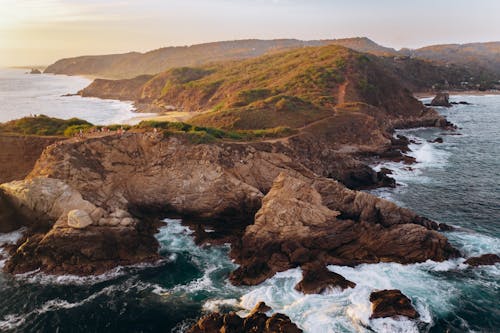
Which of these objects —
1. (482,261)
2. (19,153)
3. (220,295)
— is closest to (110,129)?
(19,153)

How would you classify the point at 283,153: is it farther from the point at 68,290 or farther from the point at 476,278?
the point at 68,290

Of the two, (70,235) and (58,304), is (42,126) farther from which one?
(58,304)

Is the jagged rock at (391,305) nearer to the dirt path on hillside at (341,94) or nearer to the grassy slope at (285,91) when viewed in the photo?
the grassy slope at (285,91)

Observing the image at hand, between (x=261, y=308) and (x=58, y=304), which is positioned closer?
→ (x=261, y=308)

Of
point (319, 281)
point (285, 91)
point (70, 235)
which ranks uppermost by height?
point (285, 91)

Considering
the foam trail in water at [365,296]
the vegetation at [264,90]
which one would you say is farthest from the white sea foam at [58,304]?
the vegetation at [264,90]

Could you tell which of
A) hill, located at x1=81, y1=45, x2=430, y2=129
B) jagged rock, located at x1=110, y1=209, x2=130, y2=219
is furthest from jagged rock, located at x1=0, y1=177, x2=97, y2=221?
hill, located at x1=81, y1=45, x2=430, y2=129

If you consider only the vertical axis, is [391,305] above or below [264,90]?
below
